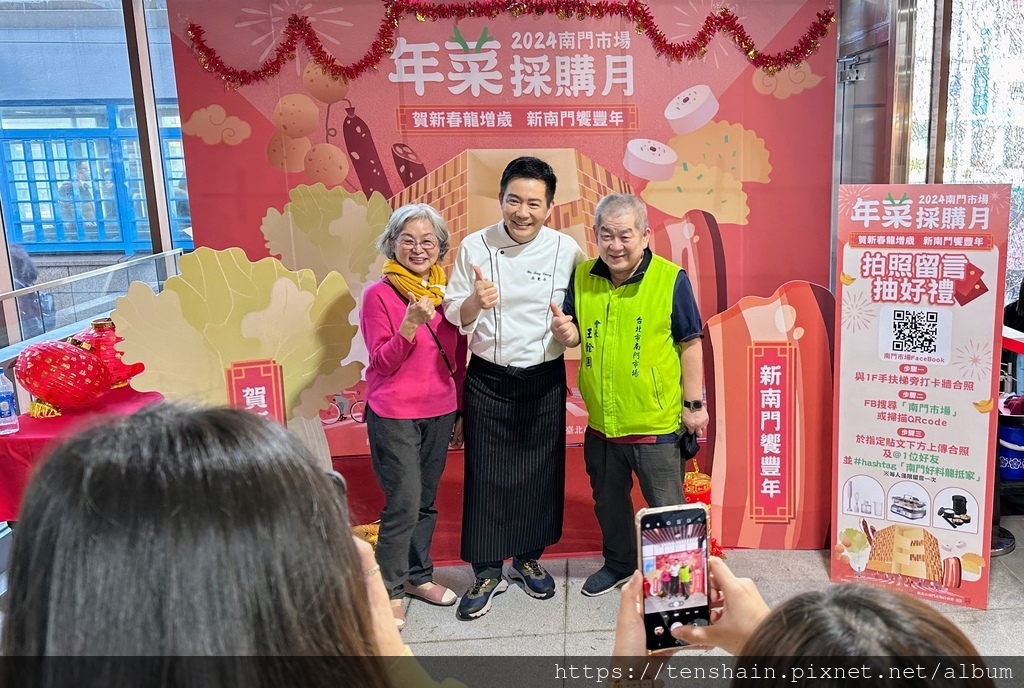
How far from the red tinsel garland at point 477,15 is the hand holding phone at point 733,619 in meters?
2.80

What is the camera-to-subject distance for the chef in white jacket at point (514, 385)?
246 cm

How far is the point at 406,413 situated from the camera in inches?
96.4

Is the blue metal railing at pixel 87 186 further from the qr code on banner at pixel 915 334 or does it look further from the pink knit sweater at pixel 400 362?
the qr code on banner at pixel 915 334

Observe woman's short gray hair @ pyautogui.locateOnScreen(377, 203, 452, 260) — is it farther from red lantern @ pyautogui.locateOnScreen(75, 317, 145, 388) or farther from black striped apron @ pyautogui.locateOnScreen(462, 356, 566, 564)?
red lantern @ pyautogui.locateOnScreen(75, 317, 145, 388)

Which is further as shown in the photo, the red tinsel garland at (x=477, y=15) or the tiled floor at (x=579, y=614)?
the red tinsel garland at (x=477, y=15)

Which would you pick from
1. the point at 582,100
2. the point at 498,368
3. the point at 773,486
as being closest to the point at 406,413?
the point at 498,368

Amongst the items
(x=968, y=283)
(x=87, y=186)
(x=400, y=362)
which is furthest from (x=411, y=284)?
(x=87, y=186)

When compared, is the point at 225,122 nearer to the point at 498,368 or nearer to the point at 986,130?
the point at 498,368

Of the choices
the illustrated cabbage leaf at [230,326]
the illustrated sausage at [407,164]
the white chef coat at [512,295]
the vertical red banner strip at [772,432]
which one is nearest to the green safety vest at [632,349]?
the white chef coat at [512,295]

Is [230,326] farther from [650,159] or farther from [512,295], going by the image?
[650,159]

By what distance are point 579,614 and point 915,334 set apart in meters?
1.41

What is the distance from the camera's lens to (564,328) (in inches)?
94.8

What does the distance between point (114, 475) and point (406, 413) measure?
74.0 inches

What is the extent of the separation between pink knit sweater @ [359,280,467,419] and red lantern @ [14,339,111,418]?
3.06 ft
